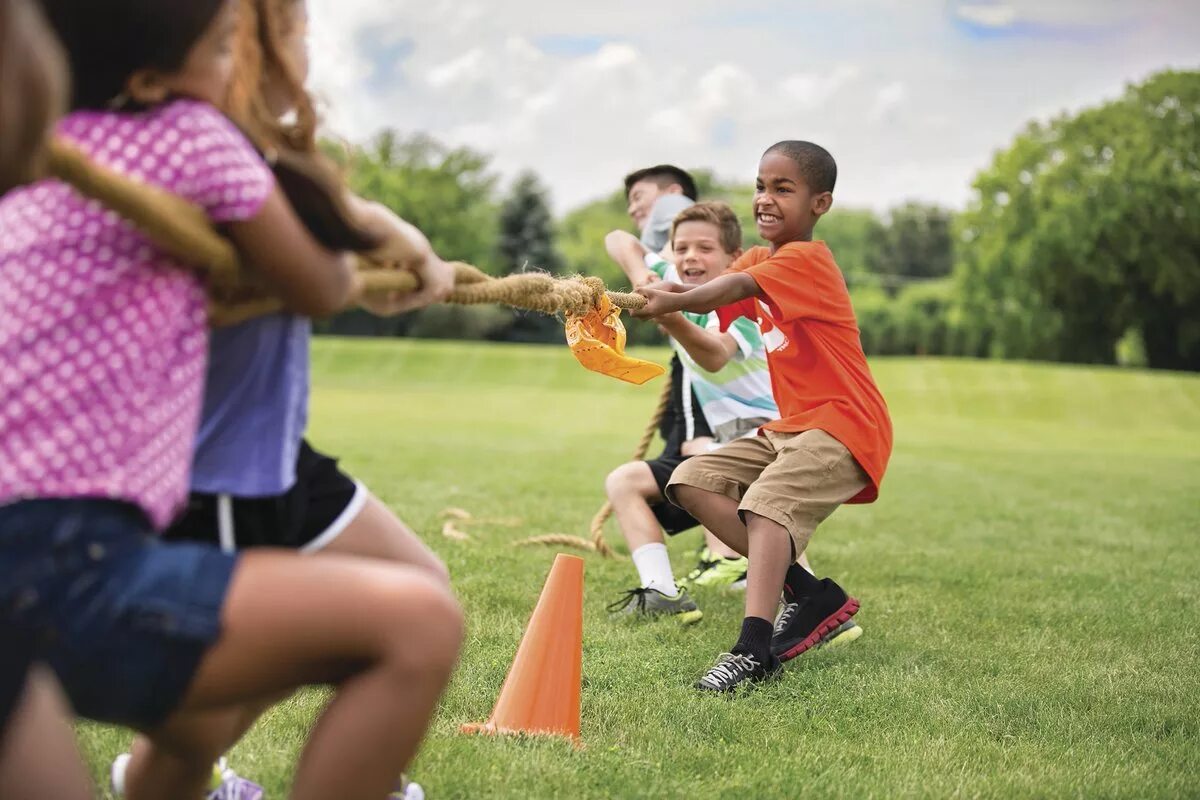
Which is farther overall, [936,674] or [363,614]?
[936,674]

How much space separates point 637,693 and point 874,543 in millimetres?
4874

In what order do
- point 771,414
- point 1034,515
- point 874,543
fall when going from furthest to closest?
1. point 1034,515
2. point 874,543
3. point 771,414

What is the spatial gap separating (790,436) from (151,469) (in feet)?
11.2

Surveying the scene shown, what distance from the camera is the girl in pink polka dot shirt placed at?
1800 millimetres

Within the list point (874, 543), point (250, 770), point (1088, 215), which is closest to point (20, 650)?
point (250, 770)

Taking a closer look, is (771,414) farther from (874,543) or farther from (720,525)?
(874,543)

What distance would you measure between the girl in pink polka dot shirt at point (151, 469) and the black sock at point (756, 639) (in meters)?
2.70

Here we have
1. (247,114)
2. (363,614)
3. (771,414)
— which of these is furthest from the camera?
(771,414)

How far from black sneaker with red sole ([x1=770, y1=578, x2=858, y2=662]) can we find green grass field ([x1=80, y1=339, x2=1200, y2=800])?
0.10 metres

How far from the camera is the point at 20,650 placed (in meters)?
1.77

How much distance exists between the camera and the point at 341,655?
6.48 feet

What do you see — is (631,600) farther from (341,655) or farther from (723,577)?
(341,655)

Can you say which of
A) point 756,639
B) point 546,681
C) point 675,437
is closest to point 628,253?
point 675,437

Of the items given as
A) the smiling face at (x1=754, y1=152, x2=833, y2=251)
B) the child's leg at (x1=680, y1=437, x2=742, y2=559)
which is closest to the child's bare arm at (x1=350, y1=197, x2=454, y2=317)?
the smiling face at (x1=754, y1=152, x2=833, y2=251)
